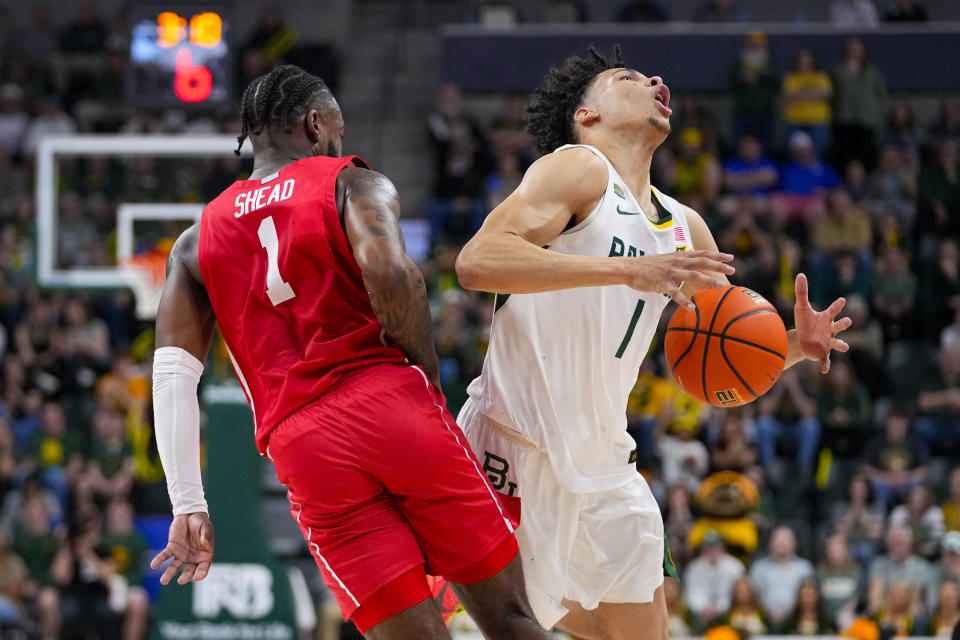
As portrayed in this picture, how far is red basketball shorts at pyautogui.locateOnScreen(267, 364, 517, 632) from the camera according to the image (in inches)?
134

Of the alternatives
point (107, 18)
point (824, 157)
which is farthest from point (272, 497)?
point (107, 18)

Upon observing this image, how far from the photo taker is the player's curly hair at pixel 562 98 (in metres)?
4.39

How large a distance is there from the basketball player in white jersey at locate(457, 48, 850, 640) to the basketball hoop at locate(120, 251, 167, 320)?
5.25 meters

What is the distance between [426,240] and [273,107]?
10187 mm

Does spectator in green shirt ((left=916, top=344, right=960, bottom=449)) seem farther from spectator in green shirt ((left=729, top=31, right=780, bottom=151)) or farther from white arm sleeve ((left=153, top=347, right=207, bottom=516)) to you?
white arm sleeve ((left=153, top=347, right=207, bottom=516))

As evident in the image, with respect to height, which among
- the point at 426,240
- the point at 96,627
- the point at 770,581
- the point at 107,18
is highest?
the point at 107,18

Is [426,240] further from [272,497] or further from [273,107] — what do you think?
[273,107]

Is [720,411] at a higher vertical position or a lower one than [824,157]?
lower

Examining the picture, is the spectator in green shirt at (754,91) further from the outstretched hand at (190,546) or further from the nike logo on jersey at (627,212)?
the outstretched hand at (190,546)

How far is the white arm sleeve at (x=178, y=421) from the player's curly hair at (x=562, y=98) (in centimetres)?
149

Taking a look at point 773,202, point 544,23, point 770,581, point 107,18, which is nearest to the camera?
point 770,581

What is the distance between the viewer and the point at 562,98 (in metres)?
4.43

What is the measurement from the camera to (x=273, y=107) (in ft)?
12.3

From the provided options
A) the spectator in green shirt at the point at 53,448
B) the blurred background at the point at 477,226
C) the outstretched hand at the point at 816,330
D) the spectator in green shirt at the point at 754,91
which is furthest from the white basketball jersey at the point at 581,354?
the spectator in green shirt at the point at 754,91
